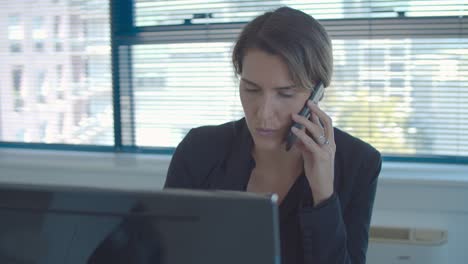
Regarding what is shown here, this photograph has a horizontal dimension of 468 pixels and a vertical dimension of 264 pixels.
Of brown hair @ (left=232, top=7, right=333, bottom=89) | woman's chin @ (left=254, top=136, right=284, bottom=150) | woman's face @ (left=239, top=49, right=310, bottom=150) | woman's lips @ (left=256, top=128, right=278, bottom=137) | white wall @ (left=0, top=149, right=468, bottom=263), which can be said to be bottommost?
white wall @ (left=0, top=149, right=468, bottom=263)

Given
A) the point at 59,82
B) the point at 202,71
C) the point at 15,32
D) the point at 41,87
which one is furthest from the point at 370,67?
the point at 15,32

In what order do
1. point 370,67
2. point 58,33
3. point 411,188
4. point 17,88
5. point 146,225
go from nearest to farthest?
1. point 146,225
2. point 411,188
3. point 370,67
4. point 58,33
5. point 17,88

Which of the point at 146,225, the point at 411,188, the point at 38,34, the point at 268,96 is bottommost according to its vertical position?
the point at 411,188

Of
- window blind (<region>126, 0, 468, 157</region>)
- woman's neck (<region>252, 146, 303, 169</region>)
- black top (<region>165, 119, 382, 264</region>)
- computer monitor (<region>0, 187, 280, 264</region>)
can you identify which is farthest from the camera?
window blind (<region>126, 0, 468, 157</region>)

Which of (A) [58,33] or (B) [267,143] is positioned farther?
(A) [58,33]

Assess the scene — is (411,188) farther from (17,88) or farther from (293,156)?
(17,88)

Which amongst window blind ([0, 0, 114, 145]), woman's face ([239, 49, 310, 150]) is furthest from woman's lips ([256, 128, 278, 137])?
window blind ([0, 0, 114, 145])

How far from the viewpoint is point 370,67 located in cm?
197

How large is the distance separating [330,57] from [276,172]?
0.32 m

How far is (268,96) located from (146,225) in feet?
2.26

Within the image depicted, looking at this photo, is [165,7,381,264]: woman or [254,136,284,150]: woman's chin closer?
[165,7,381,264]: woman

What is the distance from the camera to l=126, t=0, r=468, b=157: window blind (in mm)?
1921

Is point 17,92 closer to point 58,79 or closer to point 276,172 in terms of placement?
point 58,79

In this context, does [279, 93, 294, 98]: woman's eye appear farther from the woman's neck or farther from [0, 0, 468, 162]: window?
[0, 0, 468, 162]: window
